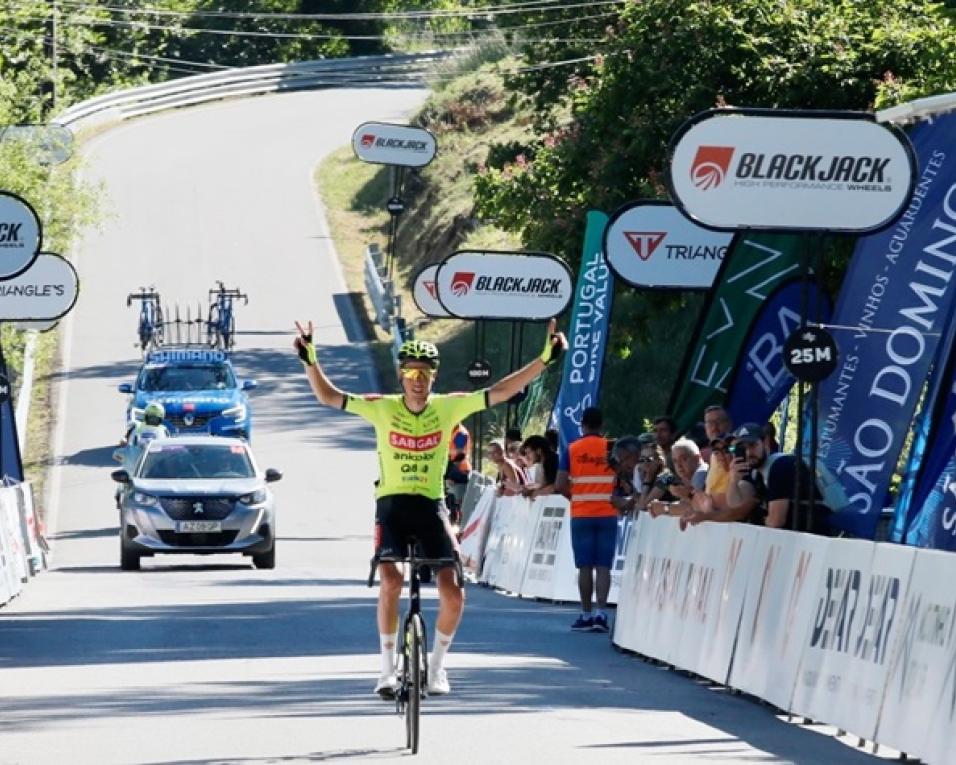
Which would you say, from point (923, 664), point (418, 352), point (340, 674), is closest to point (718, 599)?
point (340, 674)

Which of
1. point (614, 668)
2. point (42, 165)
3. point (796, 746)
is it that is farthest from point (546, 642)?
point (42, 165)

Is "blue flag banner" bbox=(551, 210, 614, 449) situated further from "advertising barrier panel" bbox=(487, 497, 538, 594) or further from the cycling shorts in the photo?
the cycling shorts

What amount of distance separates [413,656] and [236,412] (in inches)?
1041

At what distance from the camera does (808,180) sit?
16672mm

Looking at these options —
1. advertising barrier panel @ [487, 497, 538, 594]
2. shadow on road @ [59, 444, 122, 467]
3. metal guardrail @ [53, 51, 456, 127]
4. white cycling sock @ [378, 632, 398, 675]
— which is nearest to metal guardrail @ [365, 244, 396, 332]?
shadow on road @ [59, 444, 122, 467]

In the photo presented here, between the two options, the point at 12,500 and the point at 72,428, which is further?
the point at 72,428

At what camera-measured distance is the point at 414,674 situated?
12.2 metres

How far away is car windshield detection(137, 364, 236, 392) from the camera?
3928cm

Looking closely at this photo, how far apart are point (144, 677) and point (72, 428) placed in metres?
29.7

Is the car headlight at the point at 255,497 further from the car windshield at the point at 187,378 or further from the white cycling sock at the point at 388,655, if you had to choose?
the white cycling sock at the point at 388,655

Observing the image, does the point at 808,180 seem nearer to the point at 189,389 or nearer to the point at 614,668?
the point at 614,668

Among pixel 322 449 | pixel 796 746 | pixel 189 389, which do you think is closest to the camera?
pixel 796 746

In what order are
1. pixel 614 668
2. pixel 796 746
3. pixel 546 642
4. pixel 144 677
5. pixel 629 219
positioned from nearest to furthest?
1. pixel 796 746
2. pixel 144 677
3. pixel 614 668
4. pixel 546 642
5. pixel 629 219

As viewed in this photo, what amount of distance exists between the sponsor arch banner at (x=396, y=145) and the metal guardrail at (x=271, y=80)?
25.4 meters
